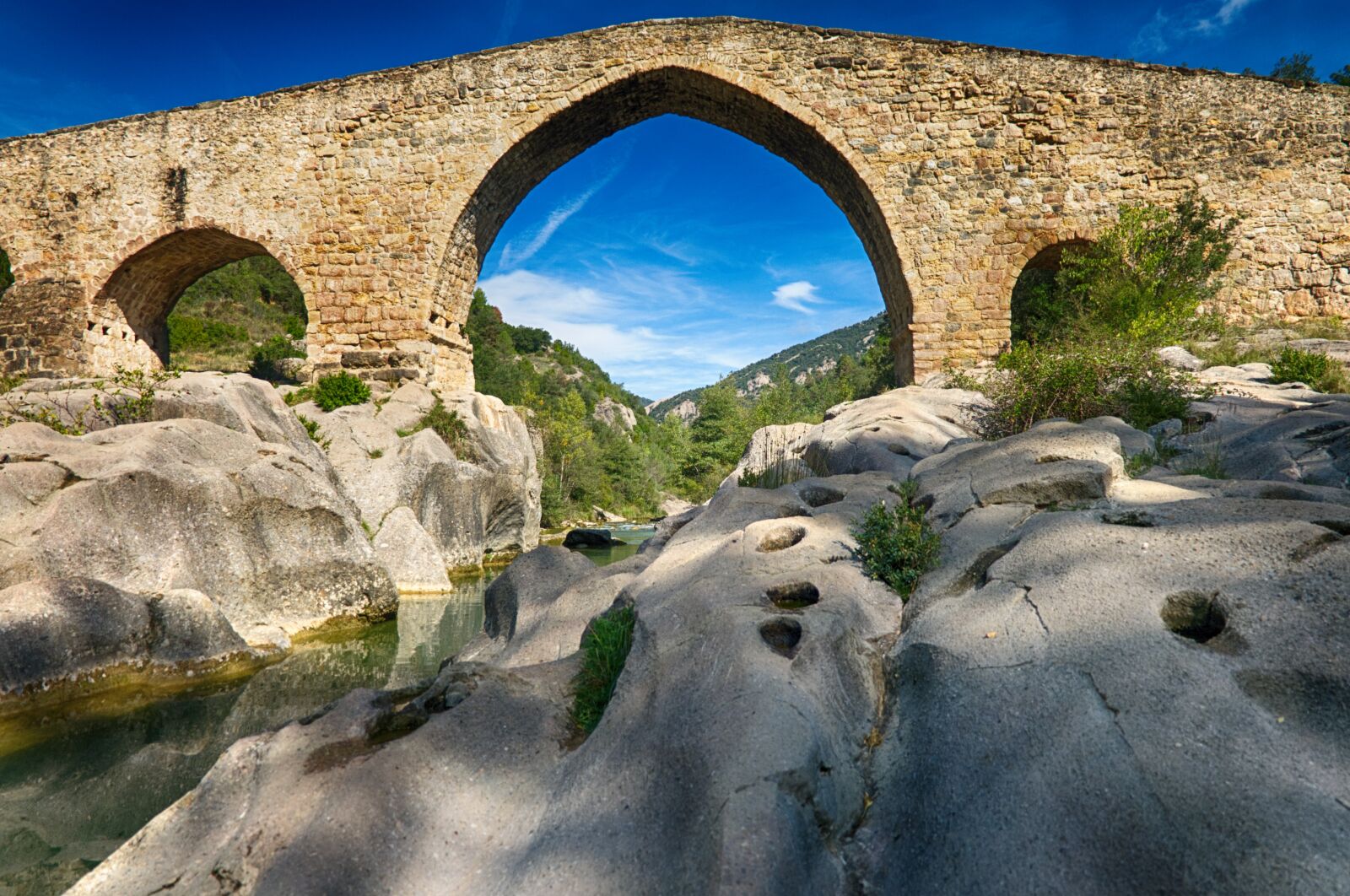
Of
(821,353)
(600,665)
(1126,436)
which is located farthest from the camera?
(821,353)

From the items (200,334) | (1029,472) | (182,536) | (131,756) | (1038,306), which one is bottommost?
(131,756)

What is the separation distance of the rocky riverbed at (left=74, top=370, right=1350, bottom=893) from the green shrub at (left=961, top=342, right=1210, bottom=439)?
2794mm

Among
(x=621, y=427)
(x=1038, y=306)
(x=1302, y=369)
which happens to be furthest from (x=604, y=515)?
(x=1302, y=369)

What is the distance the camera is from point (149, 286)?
569 inches

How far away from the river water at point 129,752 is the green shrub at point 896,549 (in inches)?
104

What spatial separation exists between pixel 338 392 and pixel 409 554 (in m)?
3.71

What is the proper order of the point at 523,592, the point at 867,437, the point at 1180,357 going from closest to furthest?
the point at 523,592 → the point at 867,437 → the point at 1180,357

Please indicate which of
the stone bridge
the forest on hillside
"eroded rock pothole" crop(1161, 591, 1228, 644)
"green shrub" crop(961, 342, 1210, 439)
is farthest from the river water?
the forest on hillside

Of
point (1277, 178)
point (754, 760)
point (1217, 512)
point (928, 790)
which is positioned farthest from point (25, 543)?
point (1277, 178)

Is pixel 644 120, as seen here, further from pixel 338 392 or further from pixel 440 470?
pixel 440 470

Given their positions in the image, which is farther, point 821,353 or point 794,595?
point 821,353

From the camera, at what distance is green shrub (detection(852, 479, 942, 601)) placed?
3115 mm

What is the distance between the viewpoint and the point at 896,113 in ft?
39.8

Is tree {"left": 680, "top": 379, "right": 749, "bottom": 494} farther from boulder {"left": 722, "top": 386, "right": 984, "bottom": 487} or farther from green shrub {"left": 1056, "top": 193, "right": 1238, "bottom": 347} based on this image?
boulder {"left": 722, "top": 386, "right": 984, "bottom": 487}
